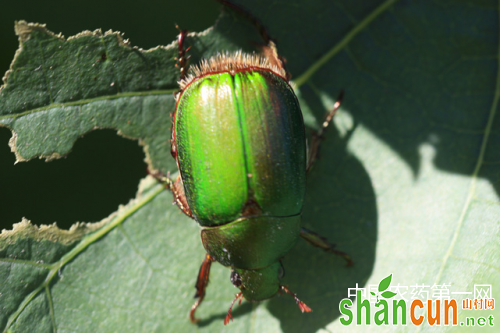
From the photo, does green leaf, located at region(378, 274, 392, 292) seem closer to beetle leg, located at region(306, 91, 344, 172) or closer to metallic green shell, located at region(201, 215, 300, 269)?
metallic green shell, located at region(201, 215, 300, 269)

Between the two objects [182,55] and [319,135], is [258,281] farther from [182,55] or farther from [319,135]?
[182,55]

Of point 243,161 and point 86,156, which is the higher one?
point 243,161

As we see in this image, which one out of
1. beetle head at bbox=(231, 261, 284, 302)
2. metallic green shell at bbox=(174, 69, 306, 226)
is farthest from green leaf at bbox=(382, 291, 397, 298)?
metallic green shell at bbox=(174, 69, 306, 226)

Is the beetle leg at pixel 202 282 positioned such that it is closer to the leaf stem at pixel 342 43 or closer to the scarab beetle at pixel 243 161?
the scarab beetle at pixel 243 161

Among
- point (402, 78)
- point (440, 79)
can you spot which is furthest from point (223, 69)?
point (440, 79)

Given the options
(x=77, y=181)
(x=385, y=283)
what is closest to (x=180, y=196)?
(x=77, y=181)

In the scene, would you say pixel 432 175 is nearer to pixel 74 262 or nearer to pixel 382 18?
pixel 382 18
